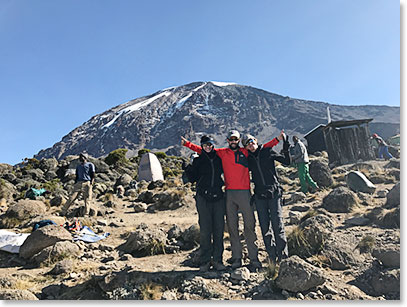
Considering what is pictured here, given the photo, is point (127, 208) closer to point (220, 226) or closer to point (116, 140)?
point (220, 226)

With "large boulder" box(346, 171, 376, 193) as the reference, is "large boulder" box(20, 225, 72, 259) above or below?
below

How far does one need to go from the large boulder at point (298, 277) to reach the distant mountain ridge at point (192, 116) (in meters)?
96.8

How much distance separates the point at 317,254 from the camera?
3668mm

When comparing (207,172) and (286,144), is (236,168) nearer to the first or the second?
(207,172)

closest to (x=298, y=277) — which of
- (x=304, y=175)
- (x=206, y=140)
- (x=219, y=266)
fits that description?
(x=219, y=266)

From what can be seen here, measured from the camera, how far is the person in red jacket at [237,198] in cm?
342

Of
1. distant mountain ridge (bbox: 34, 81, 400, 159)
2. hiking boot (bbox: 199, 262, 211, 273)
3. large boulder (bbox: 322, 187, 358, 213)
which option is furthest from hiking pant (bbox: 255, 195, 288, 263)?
distant mountain ridge (bbox: 34, 81, 400, 159)

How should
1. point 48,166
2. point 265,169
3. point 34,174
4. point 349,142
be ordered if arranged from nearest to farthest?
point 265,169
point 349,142
point 34,174
point 48,166

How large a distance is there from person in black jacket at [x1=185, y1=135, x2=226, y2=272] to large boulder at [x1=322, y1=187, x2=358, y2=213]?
353 centimetres

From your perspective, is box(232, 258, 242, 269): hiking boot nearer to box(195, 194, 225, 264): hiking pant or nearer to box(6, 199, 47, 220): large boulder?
box(195, 194, 225, 264): hiking pant

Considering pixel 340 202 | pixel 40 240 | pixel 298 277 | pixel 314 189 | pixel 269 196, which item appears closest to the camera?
pixel 298 277

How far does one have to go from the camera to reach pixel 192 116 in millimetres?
129750

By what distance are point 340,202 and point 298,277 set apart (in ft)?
12.6

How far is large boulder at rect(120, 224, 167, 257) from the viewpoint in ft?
14.8
